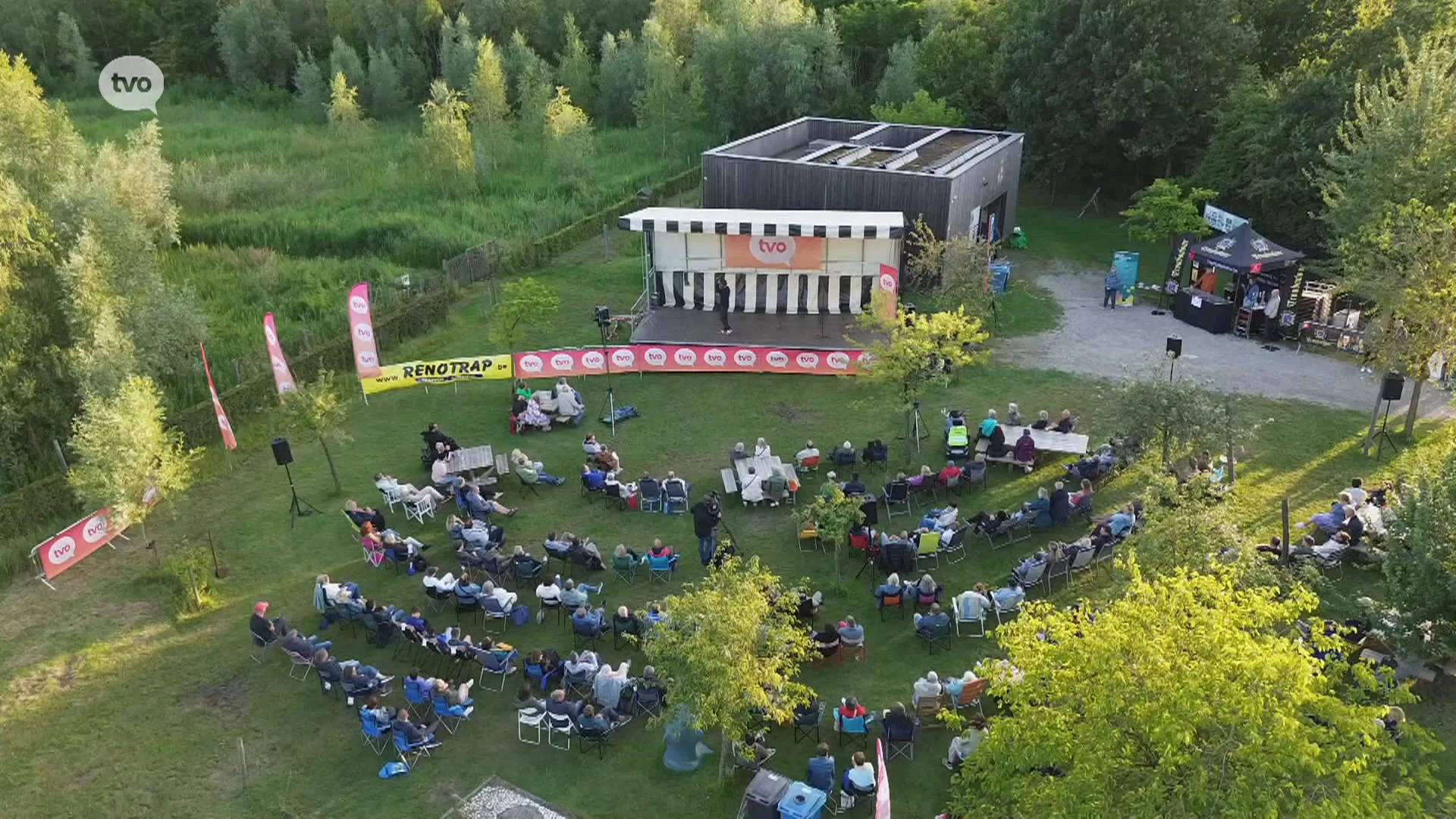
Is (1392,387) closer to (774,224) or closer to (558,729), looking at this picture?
(774,224)

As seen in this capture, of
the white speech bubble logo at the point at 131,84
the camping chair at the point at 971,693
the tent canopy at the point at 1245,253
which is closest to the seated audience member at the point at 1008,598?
the camping chair at the point at 971,693

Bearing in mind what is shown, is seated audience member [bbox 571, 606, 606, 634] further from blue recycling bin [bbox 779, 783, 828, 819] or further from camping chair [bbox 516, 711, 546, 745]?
blue recycling bin [bbox 779, 783, 828, 819]

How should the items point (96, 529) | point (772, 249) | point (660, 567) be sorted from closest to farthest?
1. point (660, 567)
2. point (96, 529)
3. point (772, 249)

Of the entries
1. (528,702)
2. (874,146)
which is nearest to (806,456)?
(528,702)

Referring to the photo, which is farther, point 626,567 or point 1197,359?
point 1197,359

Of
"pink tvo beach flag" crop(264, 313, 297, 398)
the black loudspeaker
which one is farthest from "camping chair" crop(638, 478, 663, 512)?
the black loudspeaker

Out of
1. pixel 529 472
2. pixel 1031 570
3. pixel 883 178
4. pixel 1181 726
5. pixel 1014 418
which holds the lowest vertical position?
pixel 529 472

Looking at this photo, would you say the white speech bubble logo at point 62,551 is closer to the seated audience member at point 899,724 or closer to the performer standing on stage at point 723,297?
the seated audience member at point 899,724
